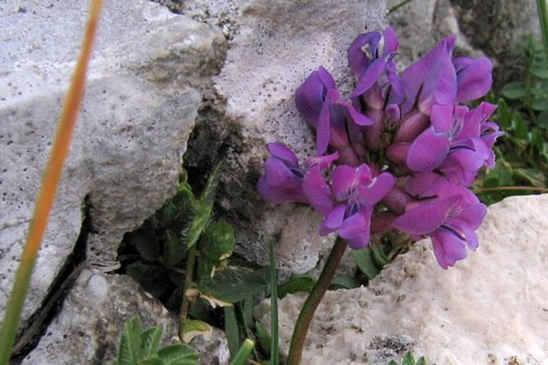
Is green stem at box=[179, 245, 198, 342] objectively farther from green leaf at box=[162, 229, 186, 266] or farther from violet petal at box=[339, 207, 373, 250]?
violet petal at box=[339, 207, 373, 250]

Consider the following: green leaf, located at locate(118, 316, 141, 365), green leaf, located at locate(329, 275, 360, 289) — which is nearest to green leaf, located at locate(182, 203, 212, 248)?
green leaf, located at locate(118, 316, 141, 365)

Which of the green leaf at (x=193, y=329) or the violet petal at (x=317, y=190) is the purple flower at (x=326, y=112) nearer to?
the violet petal at (x=317, y=190)

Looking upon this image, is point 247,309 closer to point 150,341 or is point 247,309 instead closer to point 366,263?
point 366,263

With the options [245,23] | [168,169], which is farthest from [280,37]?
[168,169]

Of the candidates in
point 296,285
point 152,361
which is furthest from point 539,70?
point 152,361

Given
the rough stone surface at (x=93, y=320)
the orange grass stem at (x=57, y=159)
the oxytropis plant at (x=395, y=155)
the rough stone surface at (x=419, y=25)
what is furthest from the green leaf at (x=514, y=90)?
the orange grass stem at (x=57, y=159)

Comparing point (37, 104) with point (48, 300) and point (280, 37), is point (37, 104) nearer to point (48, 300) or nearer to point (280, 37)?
point (48, 300)
